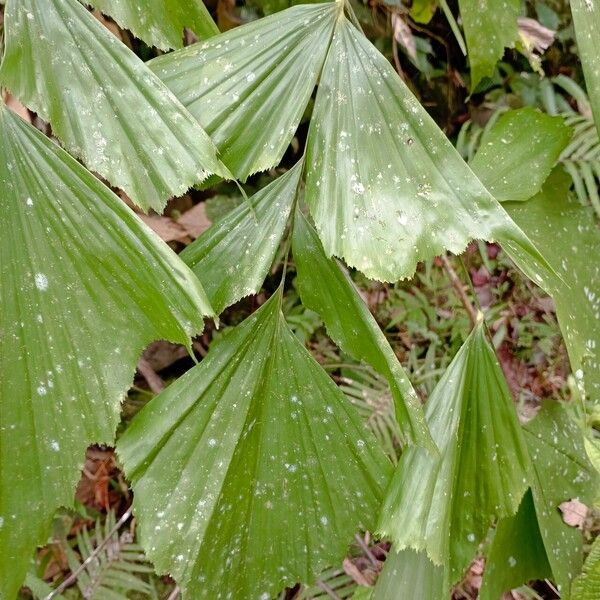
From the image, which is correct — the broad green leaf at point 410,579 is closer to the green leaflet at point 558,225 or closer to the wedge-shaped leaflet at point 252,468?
the wedge-shaped leaflet at point 252,468

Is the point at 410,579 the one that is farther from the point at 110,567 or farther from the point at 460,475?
the point at 110,567

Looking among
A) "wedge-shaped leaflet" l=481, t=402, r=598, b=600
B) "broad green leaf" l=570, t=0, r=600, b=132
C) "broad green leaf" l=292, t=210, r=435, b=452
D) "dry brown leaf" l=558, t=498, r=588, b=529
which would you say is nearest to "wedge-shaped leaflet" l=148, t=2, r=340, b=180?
"broad green leaf" l=292, t=210, r=435, b=452

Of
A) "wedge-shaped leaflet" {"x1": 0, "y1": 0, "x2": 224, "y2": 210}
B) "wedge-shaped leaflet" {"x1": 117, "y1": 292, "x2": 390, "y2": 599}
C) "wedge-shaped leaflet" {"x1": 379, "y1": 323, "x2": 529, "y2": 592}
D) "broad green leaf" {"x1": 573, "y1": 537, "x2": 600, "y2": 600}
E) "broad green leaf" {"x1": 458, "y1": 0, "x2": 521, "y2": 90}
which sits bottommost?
"broad green leaf" {"x1": 573, "y1": 537, "x2": 600, "y2": 600}

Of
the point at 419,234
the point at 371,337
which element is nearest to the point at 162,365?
the point at 371,337

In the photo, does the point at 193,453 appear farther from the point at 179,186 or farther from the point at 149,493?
the point at 179,186

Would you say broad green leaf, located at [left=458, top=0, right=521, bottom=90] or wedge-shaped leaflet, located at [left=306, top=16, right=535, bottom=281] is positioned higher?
broad green leaf, located at [left=458, top=0, right=521, bottom=90]

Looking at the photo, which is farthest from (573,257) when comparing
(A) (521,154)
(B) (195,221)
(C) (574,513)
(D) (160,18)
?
(B) (195,221)

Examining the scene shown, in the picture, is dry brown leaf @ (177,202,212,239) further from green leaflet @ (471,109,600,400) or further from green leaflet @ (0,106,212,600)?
green leaflet @ (0,106,212,600)
